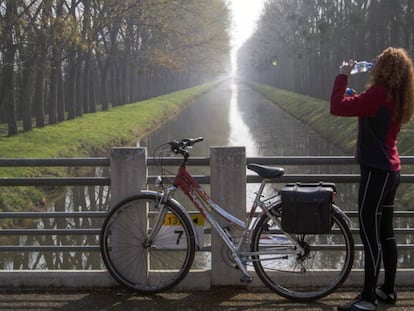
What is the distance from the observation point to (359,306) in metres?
4.54

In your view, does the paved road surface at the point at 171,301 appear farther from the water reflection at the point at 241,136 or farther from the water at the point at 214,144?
the water reflection at the point at 241,136

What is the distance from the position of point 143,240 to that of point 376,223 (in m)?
2.13

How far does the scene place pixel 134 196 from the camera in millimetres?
5004

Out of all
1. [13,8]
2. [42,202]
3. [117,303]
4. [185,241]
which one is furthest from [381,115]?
[13,8]

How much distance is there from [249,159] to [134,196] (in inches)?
46.8

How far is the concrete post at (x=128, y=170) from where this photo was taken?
5.19 meters

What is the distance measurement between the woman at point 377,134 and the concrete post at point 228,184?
1.11 meters

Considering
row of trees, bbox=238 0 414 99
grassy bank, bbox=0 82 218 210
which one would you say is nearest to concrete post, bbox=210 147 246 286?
grassy bank, bbox=0 82 218 210

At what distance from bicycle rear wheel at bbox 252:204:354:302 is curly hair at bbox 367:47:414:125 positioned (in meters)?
1.07

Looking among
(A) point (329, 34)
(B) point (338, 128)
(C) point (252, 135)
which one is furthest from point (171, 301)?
(A) point (329, 34)

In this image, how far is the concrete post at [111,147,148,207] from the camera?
204 inches

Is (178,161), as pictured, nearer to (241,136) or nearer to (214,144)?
(214,144)

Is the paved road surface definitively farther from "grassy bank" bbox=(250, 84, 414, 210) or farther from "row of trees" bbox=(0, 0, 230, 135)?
"row of trees" bbox=(0, 0, 230, 135)

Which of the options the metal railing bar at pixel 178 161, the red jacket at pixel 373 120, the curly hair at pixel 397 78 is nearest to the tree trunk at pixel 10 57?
the metal railing bar at pixel 178 161
